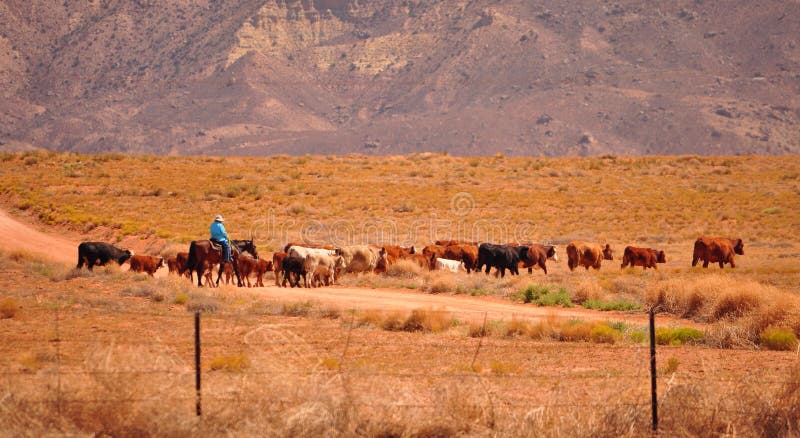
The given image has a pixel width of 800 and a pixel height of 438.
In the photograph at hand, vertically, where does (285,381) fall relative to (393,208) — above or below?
below

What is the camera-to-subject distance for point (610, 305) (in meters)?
23.3

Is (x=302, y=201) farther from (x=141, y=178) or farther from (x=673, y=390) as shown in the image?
(x=673, y=390)

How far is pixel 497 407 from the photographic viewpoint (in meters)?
11.3

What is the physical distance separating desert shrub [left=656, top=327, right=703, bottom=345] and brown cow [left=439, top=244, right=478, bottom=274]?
15471 millimetres

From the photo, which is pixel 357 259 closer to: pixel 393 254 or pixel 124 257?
pixel 393 254

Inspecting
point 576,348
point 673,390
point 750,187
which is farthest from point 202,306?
point 750,187

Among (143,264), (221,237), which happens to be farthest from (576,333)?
(143,264)

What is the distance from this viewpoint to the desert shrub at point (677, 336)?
1703 centimetres

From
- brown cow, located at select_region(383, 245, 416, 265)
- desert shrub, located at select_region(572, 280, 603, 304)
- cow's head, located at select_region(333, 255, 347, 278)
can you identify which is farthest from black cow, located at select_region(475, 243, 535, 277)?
desert shrub, located at select_region(572, 280, 603, 304)

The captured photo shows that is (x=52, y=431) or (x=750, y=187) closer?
(x=52, y=431)

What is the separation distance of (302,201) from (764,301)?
134ft

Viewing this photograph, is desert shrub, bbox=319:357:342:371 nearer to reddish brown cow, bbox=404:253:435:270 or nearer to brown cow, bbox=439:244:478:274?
reddish brown cow, bbox=404:253:435:270

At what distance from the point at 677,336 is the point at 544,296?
7.44 metres

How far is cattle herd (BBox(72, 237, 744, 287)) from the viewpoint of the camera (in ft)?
90.9
